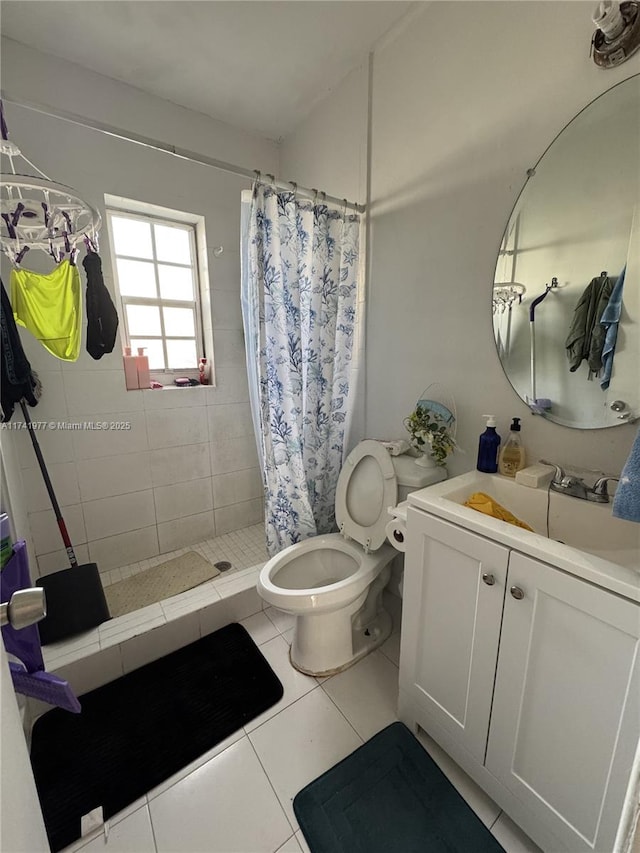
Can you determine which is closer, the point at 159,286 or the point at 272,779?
the point at 272,779

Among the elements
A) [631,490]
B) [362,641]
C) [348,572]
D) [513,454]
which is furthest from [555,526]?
[362,641]

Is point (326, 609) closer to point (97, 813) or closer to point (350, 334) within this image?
point (97, 813)

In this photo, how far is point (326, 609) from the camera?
1.29 meters

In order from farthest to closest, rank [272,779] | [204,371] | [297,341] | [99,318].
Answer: [204,371] < [297,341] < [99,318] < [272,779]

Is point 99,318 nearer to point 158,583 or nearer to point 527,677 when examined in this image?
point 158,583

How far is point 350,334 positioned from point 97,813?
1.92m

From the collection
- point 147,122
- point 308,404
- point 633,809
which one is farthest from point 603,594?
point 147,122

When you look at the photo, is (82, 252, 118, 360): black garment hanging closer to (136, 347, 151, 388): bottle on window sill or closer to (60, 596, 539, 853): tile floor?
(136, 347, 151, 388): bottle on window sill

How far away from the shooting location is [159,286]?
2.11m

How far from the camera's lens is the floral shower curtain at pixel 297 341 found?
156 centimetres

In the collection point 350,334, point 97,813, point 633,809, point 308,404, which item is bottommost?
point 97,813

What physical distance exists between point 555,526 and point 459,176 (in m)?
1.27

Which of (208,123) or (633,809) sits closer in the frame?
(633,809)

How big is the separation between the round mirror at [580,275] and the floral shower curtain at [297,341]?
30.0 inches
